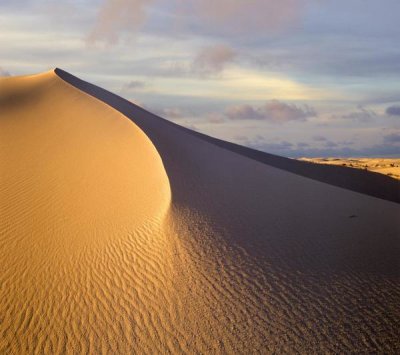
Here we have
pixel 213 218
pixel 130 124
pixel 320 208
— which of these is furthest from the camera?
pixel 130 124

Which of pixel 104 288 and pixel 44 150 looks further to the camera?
pixel 44 150

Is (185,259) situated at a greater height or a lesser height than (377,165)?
lesser

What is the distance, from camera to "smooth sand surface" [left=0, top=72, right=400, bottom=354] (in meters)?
8.94

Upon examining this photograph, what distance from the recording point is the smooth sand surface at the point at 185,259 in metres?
8.94

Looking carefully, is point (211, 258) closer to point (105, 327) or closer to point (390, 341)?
point (105, 327)

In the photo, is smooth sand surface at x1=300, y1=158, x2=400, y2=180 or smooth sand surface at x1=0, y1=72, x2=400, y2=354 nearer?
smooth sand surface at x1=0, y1=72, x2=400, y2=354

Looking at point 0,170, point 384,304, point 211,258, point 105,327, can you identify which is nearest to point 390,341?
point 384,304

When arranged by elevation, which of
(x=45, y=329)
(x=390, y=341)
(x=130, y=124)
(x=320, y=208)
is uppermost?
(x=130, y=124)

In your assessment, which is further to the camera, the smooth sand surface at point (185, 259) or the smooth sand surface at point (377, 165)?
the smooth sand surface at point (377, 165)

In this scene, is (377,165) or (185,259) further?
(377,165)

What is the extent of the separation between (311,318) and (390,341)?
153 cm

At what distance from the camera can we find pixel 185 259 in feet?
36.7

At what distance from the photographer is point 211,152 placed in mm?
23422

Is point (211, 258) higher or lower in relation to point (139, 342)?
higher
